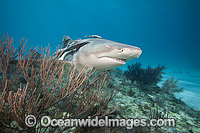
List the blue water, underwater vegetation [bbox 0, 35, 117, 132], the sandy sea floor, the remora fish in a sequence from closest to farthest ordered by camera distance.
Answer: underwater vegetation [bbox 0, 35, 117, 132]
the remora fish
the sandy sea floor
the blue water

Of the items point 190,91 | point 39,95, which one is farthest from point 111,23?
point 39,95

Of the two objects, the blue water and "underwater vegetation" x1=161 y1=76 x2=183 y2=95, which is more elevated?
the blue water

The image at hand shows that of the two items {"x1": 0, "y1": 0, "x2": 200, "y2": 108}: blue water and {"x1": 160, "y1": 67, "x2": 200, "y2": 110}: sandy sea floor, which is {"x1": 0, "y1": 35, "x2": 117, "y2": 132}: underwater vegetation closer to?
{"x1": 160, "y1": 67, "x2": 200, "y2": 110}: sandy sea floor

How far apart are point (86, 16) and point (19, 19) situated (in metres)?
102

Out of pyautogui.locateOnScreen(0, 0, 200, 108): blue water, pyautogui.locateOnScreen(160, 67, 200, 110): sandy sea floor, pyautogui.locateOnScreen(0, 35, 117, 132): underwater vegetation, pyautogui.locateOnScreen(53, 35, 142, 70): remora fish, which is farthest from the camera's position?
pyautogui.locateOnScreen(0, 0, 200, 108): blue water

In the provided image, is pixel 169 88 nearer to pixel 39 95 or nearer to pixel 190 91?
pixel 190 91

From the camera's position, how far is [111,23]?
500 feet

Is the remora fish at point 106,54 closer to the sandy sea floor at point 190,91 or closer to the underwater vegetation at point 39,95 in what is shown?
the underwater vegetation at point 39,95

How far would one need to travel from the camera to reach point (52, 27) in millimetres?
166125

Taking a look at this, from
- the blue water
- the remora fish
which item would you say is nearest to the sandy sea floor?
the remora fish

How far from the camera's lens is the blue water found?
90.3 m

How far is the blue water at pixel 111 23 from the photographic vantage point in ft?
296

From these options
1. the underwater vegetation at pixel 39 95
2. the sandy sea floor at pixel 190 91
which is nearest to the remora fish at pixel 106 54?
the underwater vegetation at pixel 39 95

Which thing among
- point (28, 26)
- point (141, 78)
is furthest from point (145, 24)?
point (28, 26)
